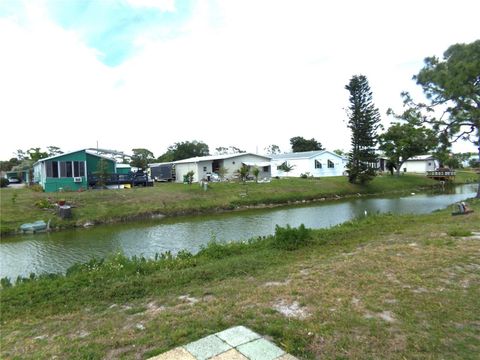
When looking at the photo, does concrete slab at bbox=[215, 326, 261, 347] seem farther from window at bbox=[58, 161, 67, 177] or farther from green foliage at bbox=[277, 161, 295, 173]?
green foliage at bbox=[277, 161, 295, 173]

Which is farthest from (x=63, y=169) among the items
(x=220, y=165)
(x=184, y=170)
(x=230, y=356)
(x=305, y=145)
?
(x=305, y=145)

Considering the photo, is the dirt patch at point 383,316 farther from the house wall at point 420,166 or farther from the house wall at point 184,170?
the house wall at point 420,166

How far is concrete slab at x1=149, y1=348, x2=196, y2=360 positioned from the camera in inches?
116

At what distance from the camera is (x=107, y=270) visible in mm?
6492

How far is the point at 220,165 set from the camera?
38.7 meters

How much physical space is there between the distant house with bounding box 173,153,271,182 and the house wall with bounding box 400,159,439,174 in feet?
112

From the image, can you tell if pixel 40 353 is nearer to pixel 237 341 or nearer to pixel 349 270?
pixel 237 341

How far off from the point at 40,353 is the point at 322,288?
3527mm

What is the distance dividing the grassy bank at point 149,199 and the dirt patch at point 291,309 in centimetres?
1716

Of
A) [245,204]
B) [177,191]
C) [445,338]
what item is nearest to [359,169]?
[245,204]

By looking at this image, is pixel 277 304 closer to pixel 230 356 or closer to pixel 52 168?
pixel 230 356

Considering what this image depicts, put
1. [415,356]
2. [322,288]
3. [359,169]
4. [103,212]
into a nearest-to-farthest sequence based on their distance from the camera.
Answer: [415,356]
[322,288]
[103,212]
[359,169]

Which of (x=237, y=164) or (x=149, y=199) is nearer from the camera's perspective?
(x=149, y=199)

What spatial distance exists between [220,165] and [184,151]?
2747cm
